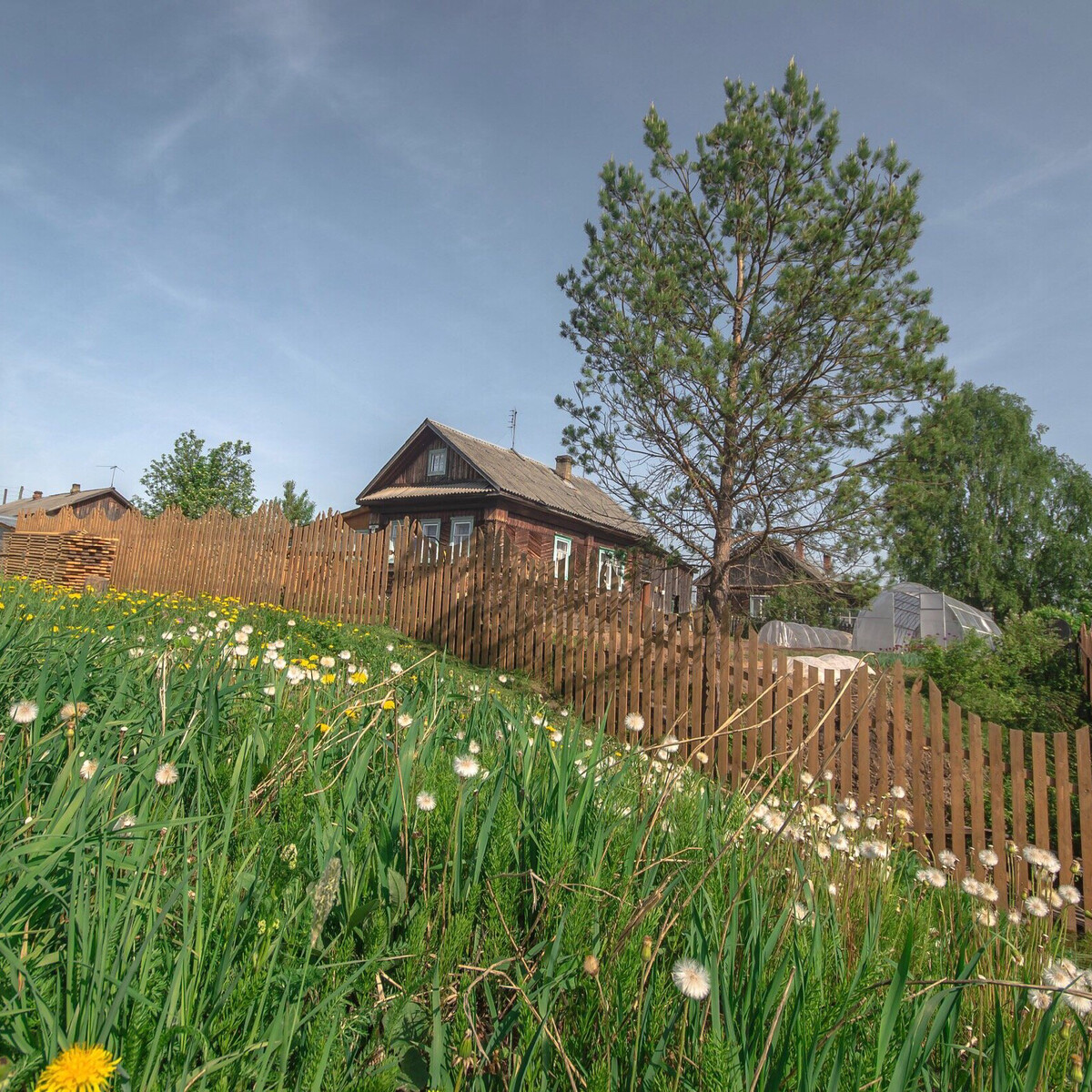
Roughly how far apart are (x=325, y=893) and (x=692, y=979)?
656 millimetres

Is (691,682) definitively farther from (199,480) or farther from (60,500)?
(60,500)

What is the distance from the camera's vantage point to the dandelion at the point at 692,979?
0.98 meters

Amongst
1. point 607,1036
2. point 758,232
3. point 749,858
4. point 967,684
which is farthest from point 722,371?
point 607,1036

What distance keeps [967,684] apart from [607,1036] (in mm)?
8452

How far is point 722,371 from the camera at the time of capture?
35.3ft

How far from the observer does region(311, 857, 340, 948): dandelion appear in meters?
1.26

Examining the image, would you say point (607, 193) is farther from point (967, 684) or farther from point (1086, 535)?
point (1086, 535)

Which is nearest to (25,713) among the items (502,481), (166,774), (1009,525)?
(166,774)

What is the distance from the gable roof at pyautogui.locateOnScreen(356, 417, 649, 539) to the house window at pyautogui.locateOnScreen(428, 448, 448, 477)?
0.60 metres

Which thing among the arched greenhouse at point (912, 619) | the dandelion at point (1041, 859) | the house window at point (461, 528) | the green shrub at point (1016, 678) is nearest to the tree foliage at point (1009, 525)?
the arched greenhouse at point (912, 619)

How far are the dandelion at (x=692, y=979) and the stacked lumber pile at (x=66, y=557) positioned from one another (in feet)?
58.7

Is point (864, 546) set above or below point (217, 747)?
above

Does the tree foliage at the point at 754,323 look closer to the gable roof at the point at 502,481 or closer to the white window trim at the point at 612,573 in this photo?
the white window trim at the point at 612,573

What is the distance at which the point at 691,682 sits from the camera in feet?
21.5
